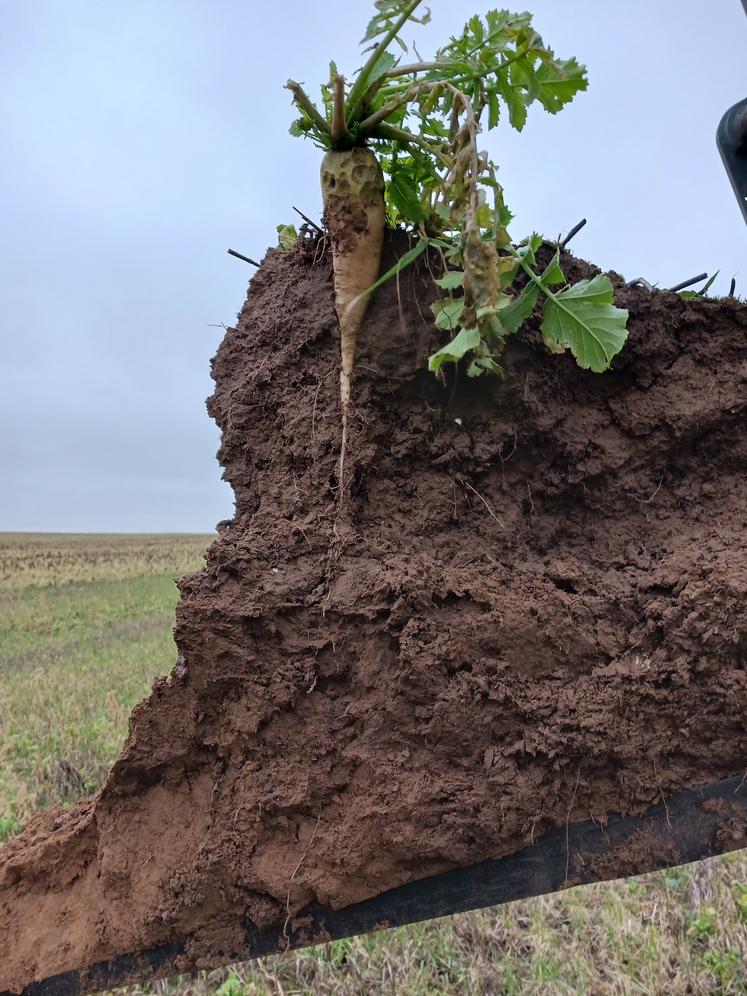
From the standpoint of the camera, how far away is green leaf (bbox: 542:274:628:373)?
150cm

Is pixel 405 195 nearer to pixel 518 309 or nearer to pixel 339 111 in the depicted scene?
pixel 339 111

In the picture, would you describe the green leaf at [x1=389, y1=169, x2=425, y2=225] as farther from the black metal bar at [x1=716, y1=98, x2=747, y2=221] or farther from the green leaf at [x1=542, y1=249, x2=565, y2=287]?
the black metal bar at [x1=716, y1=98, x2=747, y2=221]

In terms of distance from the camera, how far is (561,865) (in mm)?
1618

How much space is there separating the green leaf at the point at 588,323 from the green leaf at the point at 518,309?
4 centimetres

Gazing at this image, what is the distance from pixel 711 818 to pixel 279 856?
991mm

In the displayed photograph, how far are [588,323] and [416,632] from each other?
0.76 metres

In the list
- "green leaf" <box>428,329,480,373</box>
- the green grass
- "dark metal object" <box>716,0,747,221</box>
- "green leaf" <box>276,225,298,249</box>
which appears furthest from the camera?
the green grass

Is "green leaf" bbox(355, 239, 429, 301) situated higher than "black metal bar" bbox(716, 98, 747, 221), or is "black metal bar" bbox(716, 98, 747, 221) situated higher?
"black metal bar" bbox(716, 98, 747, 221)

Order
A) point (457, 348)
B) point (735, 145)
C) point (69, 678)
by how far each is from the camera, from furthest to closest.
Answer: point (69, 678), point (735, 145), point (457, 348)

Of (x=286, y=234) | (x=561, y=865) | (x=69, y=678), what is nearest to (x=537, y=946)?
(x=561, y=865)

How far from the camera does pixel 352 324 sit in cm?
168

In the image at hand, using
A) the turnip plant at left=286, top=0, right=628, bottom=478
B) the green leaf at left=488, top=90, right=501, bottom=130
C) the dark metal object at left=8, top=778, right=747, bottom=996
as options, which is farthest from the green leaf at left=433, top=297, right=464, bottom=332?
the dark metal object at left=8, top=778, right=747, bottom=996

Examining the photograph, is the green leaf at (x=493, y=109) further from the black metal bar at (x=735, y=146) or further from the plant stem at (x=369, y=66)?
the black metal bar at (x=735, y=146)

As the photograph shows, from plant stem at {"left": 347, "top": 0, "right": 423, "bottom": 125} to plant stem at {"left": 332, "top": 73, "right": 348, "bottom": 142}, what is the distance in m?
0.05
